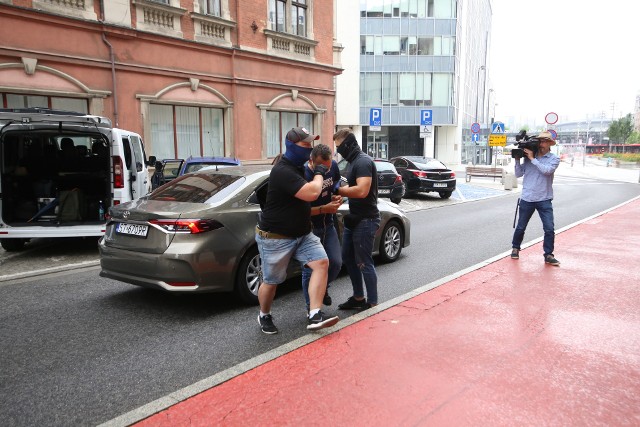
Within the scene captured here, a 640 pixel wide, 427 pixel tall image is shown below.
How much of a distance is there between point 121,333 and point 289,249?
1.80 m

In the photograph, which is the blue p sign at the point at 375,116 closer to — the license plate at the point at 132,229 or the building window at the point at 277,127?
the building window at the point at 277,127

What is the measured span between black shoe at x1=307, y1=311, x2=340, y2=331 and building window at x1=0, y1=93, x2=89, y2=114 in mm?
11280

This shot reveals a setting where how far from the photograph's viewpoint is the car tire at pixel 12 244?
8.55 meters

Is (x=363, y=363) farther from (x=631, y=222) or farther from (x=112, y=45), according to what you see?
(x=112, y=45)

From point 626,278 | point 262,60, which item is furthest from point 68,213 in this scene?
point 262,60

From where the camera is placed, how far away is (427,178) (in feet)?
59.5

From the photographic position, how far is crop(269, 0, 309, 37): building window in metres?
18.2

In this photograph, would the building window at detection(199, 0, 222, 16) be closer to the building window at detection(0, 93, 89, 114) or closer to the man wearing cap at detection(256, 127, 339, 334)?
the building window at detection(0, 93, 89, 114)

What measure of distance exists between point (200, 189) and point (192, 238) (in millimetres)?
825

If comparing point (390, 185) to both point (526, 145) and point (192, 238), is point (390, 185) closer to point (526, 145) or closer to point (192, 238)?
point (526, 145)

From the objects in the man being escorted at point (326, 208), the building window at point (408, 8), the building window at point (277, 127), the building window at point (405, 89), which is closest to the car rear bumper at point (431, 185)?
the building window at point (277, 127)

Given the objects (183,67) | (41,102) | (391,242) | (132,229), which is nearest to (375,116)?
(183,67)

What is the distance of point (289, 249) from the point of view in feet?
14.4

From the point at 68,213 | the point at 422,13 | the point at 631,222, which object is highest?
the point at 422,13
